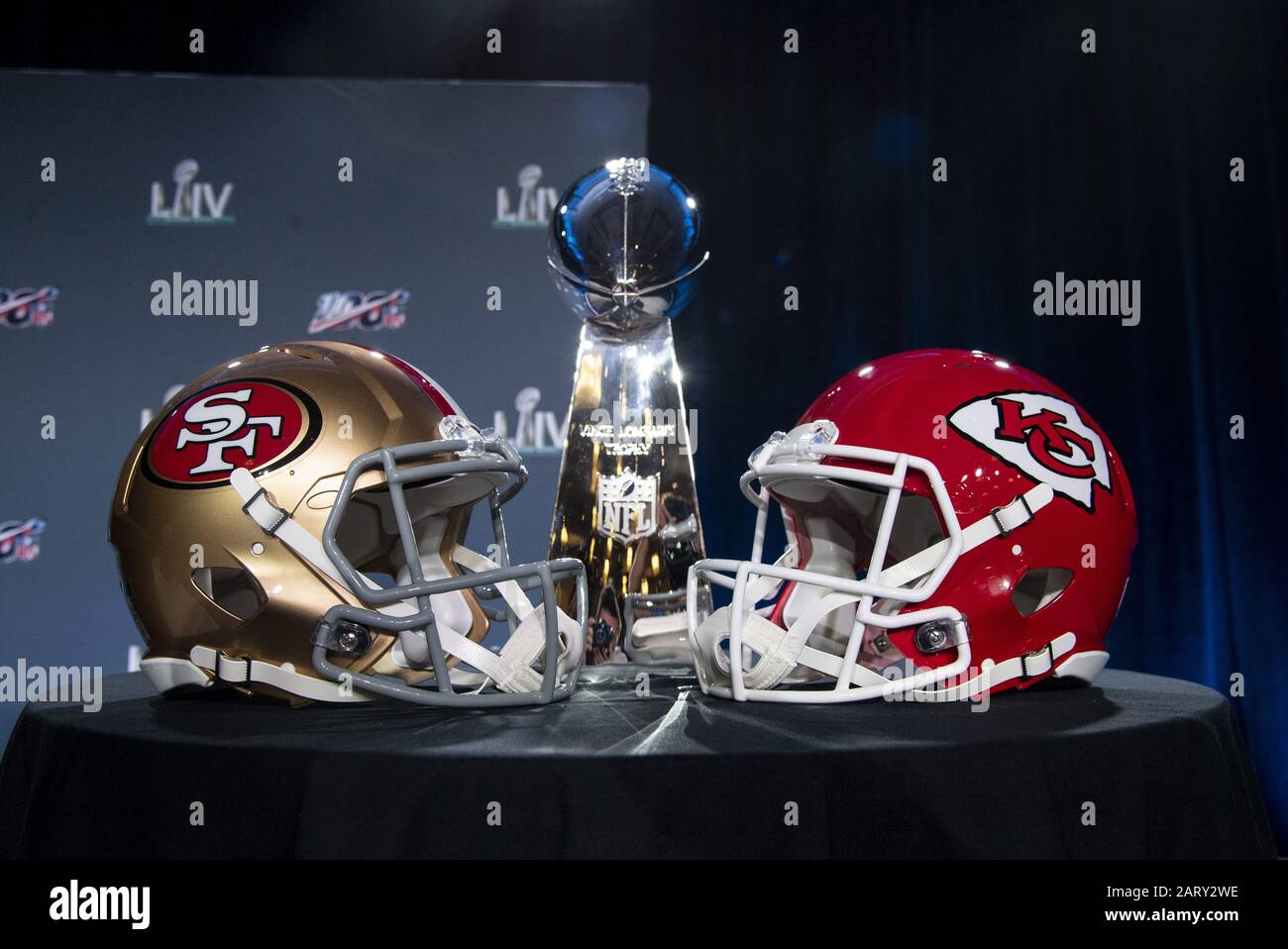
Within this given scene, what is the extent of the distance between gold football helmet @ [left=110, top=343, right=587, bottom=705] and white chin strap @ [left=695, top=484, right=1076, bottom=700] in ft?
0.88

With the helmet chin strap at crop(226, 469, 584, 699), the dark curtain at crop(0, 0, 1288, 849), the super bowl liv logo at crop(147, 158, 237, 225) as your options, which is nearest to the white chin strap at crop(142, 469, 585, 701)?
the helmet chin strap at crop(226, 469, 584, 699)

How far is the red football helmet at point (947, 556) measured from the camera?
1668 millimetres

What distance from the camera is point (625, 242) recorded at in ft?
8.01

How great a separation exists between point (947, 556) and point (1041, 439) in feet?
Answer: 0.87

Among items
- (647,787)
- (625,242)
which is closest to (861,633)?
(647,787)

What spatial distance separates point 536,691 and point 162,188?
2.80 m

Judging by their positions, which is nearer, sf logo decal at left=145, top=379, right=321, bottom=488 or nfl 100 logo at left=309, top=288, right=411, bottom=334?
sf logo decal at left=145, top=379, right=321, bottom=488

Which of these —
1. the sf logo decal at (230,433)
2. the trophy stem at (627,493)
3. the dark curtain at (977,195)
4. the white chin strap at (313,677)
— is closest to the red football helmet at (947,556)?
the white chin strap at (313,677)

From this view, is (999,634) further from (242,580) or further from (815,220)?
(815,220)

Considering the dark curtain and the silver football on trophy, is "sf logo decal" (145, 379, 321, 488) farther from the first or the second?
the dark curtain

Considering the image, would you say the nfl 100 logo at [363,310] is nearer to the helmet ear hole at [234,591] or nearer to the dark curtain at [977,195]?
the dark curtain at [977,195]

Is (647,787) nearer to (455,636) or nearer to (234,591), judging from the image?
(455,636)

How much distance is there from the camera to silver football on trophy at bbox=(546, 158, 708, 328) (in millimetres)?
2441

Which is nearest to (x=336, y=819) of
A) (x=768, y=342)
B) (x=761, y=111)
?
(x=768, y=342)
